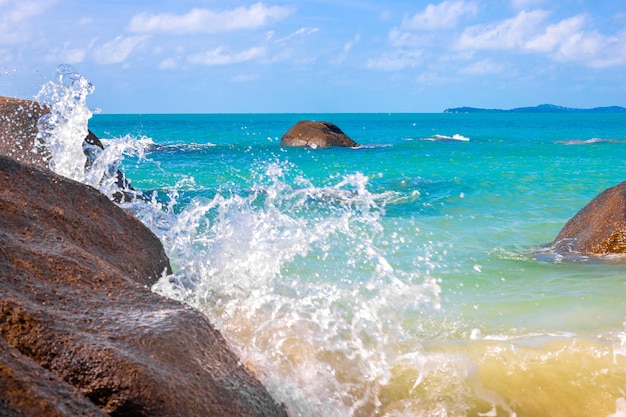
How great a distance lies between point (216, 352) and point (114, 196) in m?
4.83

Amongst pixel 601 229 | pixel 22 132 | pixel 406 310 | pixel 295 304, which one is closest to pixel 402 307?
pixel 406 310

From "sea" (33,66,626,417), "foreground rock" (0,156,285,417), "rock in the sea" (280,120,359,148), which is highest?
"rock in the sea" (280,120,359,148)

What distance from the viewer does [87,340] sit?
223cm

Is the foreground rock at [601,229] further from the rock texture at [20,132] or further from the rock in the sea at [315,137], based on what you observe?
the rock in the sea at [315,137]

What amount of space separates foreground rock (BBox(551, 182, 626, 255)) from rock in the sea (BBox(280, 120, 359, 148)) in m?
19.1

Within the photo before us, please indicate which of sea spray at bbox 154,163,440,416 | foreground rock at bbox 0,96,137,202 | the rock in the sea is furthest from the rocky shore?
the rock in the sea

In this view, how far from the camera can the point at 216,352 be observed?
2621mm

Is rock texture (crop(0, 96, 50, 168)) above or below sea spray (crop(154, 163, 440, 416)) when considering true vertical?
above

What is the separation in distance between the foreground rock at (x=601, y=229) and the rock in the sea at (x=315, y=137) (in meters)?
19.1

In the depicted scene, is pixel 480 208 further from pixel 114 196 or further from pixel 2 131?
pixel 2 131

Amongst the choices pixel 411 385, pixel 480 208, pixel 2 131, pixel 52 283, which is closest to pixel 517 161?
pixel 480 208

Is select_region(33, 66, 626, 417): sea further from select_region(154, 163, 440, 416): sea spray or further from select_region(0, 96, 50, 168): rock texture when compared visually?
select_region(0, 96, 50, 168): rock texture

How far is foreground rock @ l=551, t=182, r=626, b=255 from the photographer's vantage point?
732 cm

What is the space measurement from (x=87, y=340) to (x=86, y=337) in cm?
2
